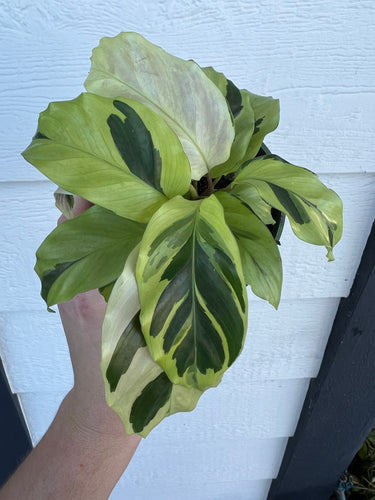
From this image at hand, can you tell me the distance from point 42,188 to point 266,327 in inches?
17.9

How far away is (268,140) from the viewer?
0.58 m

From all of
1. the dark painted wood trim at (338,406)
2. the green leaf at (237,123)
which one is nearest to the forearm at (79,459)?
the green leaf at (237,123)

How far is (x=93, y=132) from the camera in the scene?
0.29m

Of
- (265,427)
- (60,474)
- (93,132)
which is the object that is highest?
(93,132)

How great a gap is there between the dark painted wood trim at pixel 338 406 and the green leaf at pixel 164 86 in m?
0.44

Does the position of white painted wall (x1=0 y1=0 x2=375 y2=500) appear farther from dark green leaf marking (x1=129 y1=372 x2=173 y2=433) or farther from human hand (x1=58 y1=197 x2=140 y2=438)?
dark green leaf marking (x1=129 y1=372 x2=173 y2=433)

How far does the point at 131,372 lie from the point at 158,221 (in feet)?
0.36

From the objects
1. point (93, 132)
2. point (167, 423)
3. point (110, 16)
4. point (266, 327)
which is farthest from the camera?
point (167, 423)

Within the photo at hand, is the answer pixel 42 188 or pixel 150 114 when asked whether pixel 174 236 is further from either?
pixel 42 188

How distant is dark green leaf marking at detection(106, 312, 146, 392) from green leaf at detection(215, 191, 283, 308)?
107mm

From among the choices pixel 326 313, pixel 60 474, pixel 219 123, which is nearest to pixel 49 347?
pixel 60 474

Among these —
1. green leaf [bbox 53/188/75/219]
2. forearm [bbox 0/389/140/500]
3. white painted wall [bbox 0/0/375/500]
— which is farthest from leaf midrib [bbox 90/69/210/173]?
forearm [bbox 0/389/140/500]

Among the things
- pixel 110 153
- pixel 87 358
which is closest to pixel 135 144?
pixel 110 153

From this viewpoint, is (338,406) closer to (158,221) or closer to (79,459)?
(79,459)
